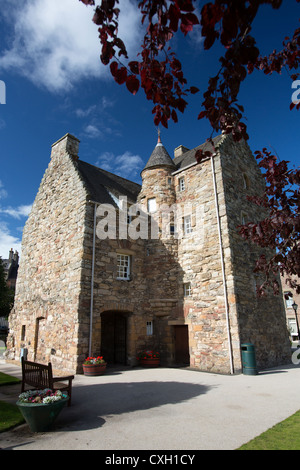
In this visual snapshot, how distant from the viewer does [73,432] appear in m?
4.93

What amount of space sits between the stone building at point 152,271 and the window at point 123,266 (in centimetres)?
5

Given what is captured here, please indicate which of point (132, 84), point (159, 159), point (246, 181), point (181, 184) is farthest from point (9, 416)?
point (246, 181)

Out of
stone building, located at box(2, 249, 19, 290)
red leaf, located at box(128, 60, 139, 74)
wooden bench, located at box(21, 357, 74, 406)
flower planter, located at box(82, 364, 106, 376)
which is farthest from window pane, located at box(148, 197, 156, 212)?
stone building, located at box(2, 249, 19, 290)

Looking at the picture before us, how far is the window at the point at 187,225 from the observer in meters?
14.6

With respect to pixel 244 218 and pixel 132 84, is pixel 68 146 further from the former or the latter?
pixel 132 84

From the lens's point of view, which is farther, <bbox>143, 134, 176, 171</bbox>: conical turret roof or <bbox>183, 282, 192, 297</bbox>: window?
<bbox>143, 134, 176, 171</bbox>: conical turret roof

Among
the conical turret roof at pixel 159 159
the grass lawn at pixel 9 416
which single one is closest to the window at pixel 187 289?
the conical turret roof at pixel 159 159

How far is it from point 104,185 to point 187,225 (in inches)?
205

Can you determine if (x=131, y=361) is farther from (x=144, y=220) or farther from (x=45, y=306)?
(x=144, y=220)

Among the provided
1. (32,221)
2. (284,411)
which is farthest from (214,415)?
(32,221)

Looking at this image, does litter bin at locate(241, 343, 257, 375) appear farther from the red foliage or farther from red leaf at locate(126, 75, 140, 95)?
red leaf at locate(126, 75, 140, 95)

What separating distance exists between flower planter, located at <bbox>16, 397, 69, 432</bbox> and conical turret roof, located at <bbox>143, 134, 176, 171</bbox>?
44.0 feet

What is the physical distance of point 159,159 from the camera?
656 inches

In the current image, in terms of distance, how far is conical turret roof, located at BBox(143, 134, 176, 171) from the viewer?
16375 millimetres
